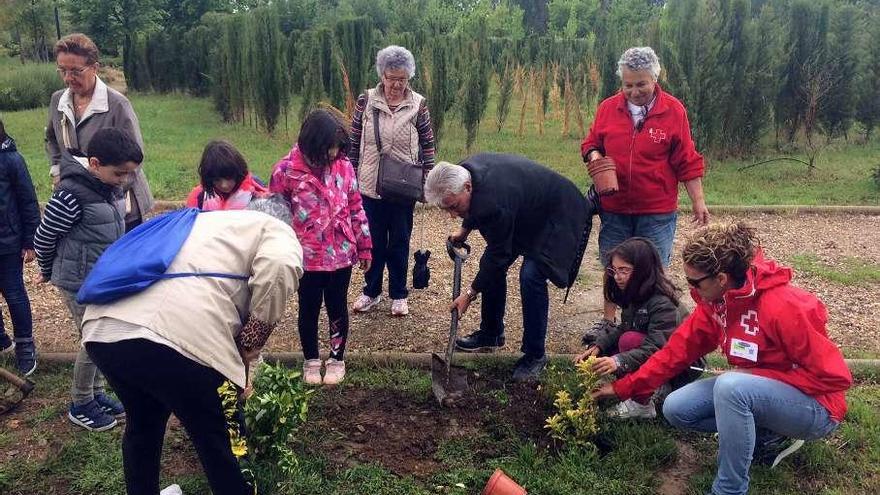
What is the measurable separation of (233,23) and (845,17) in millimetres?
10490

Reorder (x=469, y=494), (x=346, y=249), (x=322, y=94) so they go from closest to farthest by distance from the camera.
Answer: (x=469, y=494)
(x=346, y=249)
(x=322, y=94)

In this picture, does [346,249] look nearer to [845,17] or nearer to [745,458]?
[745,458]

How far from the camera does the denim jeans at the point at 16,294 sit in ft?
12.6

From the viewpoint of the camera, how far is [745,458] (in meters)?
2.81

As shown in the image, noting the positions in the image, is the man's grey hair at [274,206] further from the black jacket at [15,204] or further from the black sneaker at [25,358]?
the black sneaker at [25,358]

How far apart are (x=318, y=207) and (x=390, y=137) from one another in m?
0.96

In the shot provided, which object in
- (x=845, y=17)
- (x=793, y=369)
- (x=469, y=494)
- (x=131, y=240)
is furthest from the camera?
(x=845, y=17)

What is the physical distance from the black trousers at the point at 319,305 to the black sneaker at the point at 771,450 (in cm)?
210

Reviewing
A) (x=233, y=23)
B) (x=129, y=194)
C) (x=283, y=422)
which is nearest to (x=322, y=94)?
(x=233, y=23)

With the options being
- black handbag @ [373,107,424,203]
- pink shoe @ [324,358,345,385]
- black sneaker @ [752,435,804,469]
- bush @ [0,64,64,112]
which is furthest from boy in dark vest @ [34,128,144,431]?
bush @ [0,64,64,112]

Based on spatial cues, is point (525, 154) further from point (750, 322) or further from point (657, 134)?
point (750, 322)

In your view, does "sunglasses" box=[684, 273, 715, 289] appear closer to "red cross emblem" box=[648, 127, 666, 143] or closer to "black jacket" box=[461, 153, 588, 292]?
"black jacket" box=[461, 153, 588, 292]

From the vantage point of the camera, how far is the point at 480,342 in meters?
4.37

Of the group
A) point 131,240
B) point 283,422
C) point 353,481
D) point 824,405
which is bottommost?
point 353,481
